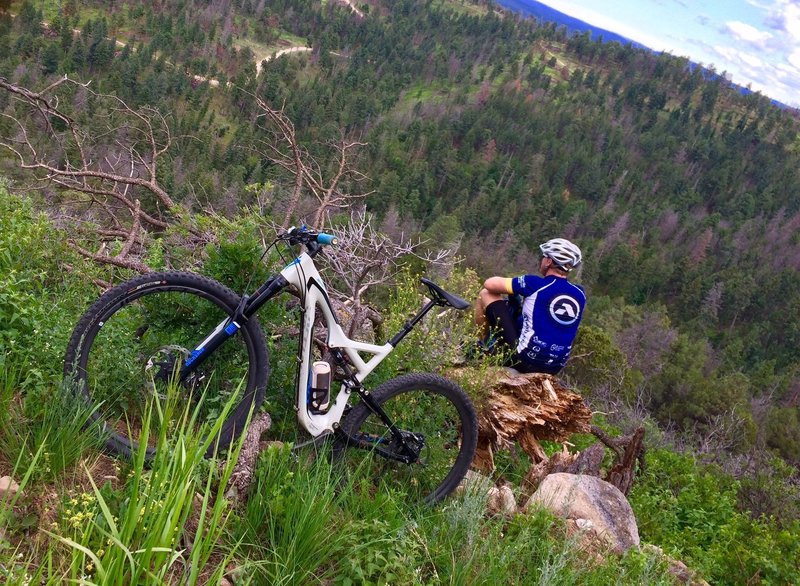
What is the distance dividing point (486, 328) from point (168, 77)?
98443mm

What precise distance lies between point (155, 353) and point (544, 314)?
3.16m

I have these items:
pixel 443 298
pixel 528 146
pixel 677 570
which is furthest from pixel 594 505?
pixel 528 146

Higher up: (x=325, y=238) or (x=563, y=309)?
(x=325, y=238)

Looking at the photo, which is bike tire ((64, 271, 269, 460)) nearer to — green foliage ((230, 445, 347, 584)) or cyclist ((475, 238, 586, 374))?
green foliage ((230, 445, 347, 584))

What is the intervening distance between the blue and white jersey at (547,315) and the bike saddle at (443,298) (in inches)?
68.2

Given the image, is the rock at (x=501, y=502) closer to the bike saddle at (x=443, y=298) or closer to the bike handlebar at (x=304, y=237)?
the bike saddle at (x=443, y=298)

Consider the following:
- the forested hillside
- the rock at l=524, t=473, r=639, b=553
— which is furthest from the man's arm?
the forested hillside

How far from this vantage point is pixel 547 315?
474cm

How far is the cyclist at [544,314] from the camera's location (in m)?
4.72

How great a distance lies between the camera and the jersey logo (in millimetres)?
4703

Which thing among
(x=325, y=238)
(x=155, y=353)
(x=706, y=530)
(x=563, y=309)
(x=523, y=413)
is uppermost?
(x=325, y=238)

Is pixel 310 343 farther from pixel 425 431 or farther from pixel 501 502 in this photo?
pixel 501 502

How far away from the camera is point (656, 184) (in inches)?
4370

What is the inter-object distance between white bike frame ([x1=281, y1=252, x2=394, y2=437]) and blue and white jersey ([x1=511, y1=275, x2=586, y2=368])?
82.1 inches
